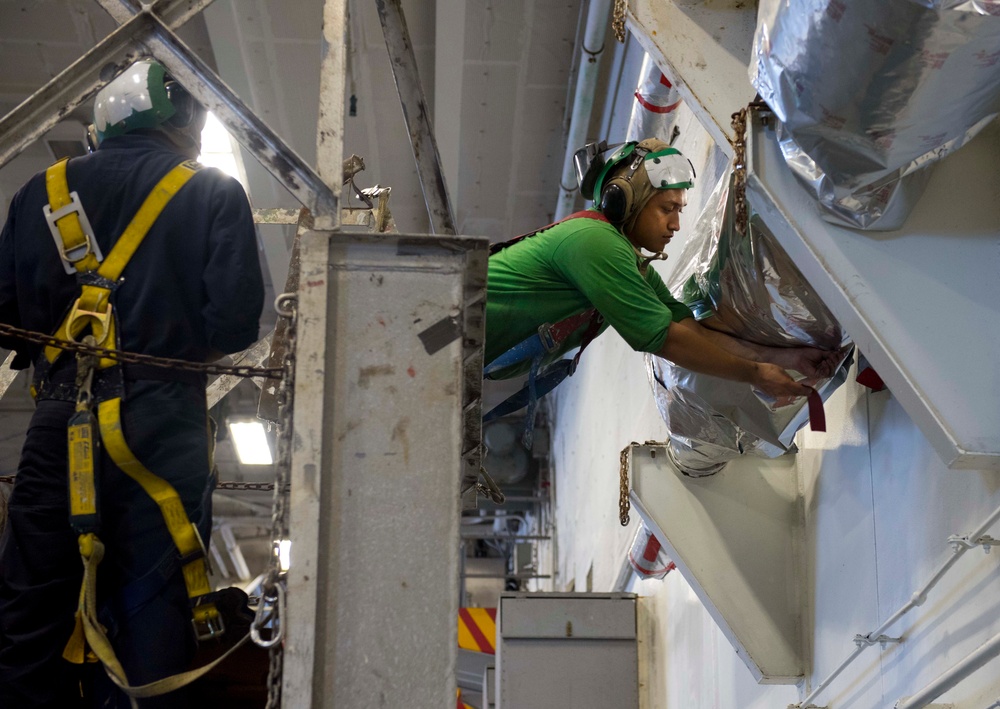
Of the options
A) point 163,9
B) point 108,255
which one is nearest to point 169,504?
point 108,255

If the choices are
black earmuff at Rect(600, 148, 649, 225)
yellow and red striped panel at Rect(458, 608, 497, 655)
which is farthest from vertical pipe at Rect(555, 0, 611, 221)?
yellow and red striped panel at Rect(458, 608, 497, 655)

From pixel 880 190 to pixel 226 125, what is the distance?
127 centimetres

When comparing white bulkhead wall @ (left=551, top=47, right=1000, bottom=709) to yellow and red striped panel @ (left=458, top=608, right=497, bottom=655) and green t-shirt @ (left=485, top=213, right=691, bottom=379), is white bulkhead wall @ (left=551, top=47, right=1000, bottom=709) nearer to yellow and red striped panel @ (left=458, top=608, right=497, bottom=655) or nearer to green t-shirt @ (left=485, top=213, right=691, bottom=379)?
green t-shirt @ (left=485, top=213, right=691, bottom=379)

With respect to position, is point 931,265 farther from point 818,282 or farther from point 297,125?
point 297,125

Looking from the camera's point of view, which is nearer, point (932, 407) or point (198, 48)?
point (932, 407)

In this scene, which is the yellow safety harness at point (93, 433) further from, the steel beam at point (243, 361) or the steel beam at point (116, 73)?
the steel beam at point (243, 361)

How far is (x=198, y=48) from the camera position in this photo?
613cm

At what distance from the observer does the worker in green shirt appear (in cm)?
262

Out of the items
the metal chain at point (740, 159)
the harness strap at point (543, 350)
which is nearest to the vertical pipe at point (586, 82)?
the harness strap at point (543, 350)

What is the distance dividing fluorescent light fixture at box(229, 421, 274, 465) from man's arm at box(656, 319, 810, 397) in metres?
7.25

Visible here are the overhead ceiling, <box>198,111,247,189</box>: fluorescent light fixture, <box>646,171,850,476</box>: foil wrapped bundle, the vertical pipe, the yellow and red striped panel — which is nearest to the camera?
<box>646,171,850,476</box>: foil wrapped bundle

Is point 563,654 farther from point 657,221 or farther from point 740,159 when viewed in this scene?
point 740,159

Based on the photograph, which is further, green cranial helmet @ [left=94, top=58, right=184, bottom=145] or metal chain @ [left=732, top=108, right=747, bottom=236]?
green cranial helmet @ [left=94, top=58, right=184, bottom=145]

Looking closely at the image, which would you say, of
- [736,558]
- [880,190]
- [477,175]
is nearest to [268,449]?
[477,175]
